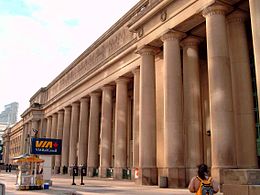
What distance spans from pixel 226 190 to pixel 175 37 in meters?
19.4

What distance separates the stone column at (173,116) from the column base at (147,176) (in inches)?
104

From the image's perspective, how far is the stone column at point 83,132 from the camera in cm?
5106

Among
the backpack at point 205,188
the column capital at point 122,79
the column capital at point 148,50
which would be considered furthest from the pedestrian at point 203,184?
the column capital at point 122,79

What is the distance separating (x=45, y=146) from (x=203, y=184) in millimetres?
22773

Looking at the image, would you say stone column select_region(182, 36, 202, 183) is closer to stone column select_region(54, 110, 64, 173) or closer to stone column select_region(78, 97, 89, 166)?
stone column select_region(78, 97, 89, 166)

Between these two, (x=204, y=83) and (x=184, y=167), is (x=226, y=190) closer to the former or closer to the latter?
(x=184, y=167)

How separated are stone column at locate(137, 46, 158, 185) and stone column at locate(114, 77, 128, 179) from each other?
34.5ft

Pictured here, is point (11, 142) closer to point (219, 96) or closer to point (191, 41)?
point (191, 41)

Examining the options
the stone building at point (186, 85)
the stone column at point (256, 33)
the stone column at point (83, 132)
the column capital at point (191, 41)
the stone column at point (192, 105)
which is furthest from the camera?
the stone column at point (83, 132)

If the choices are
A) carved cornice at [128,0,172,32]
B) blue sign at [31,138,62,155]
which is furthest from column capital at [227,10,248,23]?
blue sign at [31,138,62,155]

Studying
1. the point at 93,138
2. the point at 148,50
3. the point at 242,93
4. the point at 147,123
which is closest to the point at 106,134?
the point at 93,138

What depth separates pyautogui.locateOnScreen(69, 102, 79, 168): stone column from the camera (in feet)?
182

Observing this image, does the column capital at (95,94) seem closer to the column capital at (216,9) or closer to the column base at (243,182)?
the column capital at (216,9)

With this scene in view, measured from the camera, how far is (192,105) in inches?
1091
